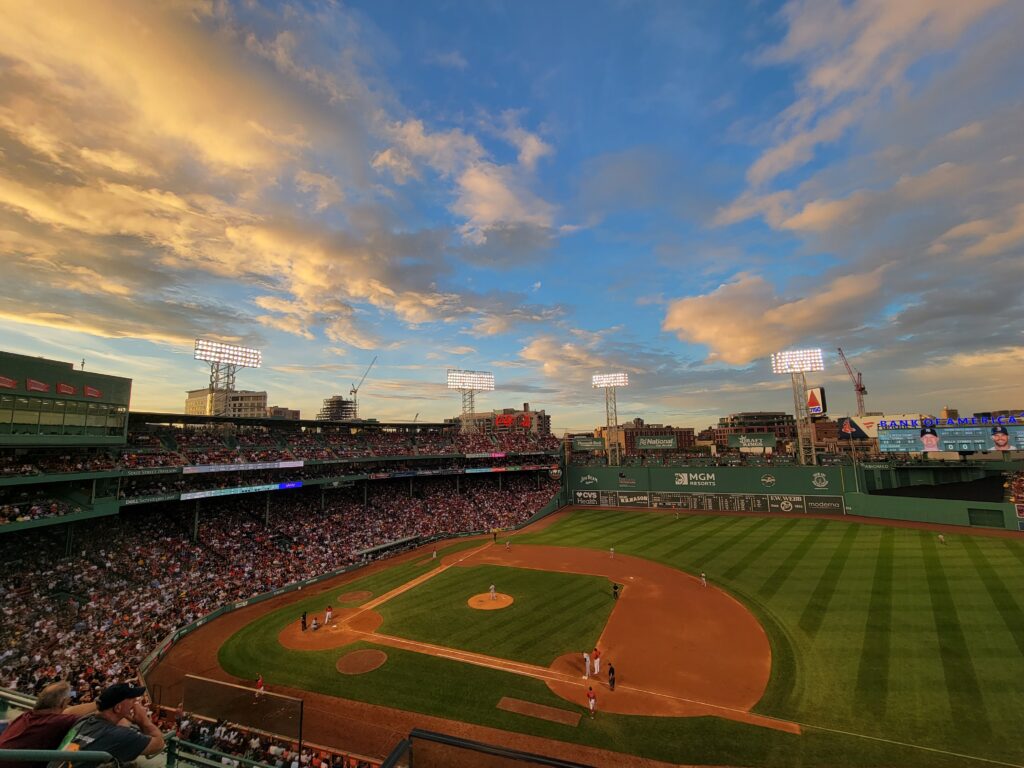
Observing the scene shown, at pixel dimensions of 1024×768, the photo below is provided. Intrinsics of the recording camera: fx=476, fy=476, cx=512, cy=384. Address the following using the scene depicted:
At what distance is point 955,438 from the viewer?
173ft

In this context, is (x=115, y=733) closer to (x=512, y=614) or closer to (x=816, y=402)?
(x=512, y=614)

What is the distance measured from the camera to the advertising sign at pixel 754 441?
71.4 m

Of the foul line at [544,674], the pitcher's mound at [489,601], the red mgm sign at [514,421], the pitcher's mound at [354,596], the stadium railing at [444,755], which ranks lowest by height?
the foul line at [544,674]

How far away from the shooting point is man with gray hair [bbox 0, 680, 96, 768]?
3924mm

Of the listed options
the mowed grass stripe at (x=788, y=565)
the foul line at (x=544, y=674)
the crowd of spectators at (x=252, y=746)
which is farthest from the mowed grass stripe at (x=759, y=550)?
the crowd of spectators at (x=252, y=746)

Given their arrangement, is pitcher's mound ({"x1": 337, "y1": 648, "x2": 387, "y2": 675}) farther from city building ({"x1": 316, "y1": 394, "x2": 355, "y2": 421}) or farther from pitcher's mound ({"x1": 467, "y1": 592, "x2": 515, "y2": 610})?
city building ({"x1": 316, "y1": 394, "x2": 355, "y2": 421})

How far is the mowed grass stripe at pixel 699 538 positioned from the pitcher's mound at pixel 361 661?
26.1 metres

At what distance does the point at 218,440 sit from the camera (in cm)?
4659

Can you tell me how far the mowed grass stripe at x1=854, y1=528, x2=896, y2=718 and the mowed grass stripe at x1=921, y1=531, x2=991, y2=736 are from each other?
80.2 inches

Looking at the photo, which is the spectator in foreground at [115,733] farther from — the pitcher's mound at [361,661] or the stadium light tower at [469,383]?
the stadium light tower at [469,383]

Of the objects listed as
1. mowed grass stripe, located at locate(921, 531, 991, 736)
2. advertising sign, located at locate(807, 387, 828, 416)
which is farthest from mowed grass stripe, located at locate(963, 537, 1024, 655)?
advertising sign, located at locate(807, 387, 828, 416)

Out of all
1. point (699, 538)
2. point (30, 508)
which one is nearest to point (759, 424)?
point (699, 538)

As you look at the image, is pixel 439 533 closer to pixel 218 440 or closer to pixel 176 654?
pixel 218 440

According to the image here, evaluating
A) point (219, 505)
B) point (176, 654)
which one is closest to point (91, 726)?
point (176, 654)
